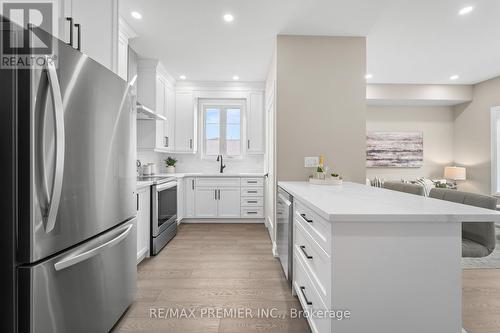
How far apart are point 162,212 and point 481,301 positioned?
10.6ft

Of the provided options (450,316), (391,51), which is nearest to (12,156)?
A: (450,316)

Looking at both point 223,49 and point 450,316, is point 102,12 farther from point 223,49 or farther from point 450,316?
point 450,316

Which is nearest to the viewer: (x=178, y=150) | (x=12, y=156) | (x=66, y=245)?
(x=12, y=156)

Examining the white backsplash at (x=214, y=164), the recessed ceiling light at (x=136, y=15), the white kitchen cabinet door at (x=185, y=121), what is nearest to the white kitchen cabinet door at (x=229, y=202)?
the white backsplash at (x=214, y=164)

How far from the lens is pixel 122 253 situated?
5.84 ft

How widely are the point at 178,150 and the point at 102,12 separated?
9.90 feet

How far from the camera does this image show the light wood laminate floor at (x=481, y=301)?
5.67 feet

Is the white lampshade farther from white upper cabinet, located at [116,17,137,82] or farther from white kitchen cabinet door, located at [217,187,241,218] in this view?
white upper cabinet, located at [116,17,137,82]

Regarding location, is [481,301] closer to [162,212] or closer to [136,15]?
[162,212]

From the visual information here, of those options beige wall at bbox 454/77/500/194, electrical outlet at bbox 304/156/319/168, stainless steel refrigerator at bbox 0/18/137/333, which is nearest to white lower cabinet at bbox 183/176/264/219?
electrical outlet at bbox 304/156/319/168

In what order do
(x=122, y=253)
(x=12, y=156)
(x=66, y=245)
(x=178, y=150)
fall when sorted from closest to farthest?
(x=12, y=156), (x=66, y=245), (x=122, y=253), (x=178, y=150)

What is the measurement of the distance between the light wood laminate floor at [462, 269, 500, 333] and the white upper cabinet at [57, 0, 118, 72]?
3086 millimetres

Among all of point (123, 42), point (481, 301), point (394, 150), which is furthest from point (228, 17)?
point (394, 150)

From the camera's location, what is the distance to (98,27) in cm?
181
